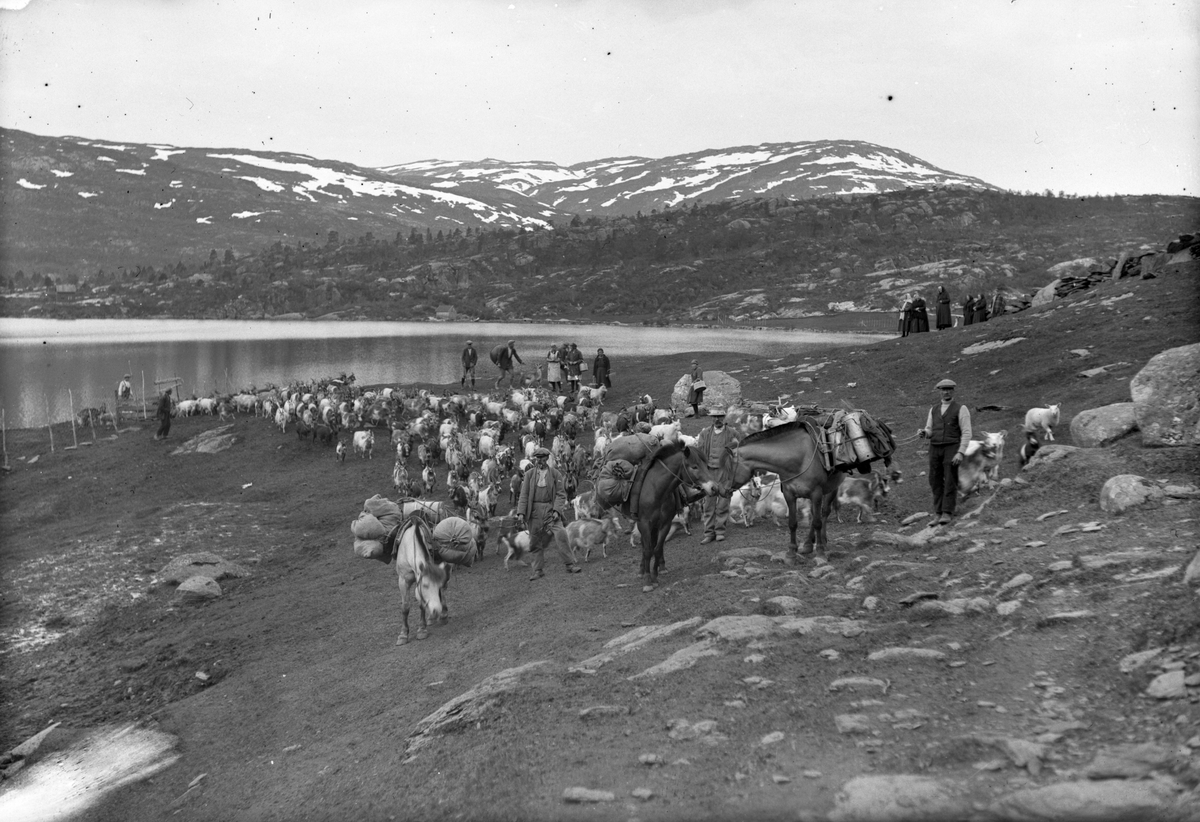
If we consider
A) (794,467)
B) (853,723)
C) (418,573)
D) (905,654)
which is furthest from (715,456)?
(853,723)

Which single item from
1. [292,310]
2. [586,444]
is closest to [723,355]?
[586,444]

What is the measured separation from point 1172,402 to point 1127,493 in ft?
9.08

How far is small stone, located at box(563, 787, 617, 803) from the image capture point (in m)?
6.36

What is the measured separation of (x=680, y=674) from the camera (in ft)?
27.6

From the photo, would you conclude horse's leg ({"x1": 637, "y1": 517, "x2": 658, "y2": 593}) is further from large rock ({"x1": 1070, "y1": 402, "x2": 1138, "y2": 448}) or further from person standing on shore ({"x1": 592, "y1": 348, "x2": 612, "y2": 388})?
person standing on shore ({"x1": 592, "y1": 348, "x2": 612, "y2": 388})

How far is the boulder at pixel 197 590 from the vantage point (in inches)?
693

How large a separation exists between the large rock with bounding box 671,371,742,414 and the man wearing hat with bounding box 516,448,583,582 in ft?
47.4

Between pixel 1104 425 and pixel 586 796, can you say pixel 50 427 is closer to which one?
pixel 586 796

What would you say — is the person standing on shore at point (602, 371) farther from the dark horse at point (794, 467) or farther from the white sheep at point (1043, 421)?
the dark horse at point (794, 467)

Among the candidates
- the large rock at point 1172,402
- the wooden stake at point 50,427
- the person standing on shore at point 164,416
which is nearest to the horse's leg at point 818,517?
the large rock at point 1172,402

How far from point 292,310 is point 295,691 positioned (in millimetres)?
123439

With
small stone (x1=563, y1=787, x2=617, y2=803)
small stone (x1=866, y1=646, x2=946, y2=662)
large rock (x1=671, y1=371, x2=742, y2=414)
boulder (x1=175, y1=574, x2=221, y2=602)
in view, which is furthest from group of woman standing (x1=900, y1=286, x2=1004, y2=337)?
small stone (x1=563, y1=787, x2=617, y2=803)

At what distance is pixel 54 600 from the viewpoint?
1792 cm

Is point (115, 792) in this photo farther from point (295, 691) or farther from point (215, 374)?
point (215, 374)
